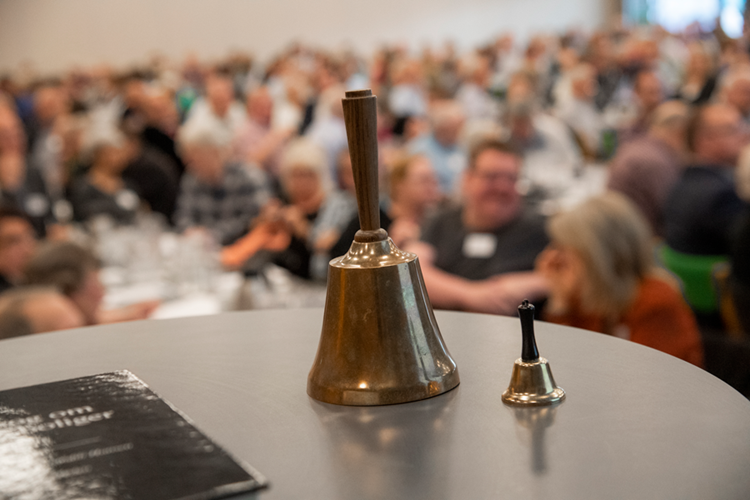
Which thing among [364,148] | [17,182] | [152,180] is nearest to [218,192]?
[152,180]

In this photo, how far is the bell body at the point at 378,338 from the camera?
2.14 feet

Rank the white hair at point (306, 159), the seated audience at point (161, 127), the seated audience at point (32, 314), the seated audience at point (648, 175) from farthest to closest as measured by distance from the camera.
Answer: the seated audience at point (161, 127), the seated audience at point (648, 175), the white hair at point (306, 159), the seated audience at point (32, 314)

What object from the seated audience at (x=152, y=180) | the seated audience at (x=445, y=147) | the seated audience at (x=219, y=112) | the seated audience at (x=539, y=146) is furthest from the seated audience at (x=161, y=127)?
the seated audience at (x=539, y=146)

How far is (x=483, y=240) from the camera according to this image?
10.2 feet

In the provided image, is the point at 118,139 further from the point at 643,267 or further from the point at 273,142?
the point at 643,267

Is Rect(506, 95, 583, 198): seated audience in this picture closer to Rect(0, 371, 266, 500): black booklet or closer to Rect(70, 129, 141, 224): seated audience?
Rect(70, 129, 141, 224): seated audience

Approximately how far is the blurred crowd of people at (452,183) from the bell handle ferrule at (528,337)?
4.15 ft

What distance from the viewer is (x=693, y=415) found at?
23.6 inches

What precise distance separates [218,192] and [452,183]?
1.66 m

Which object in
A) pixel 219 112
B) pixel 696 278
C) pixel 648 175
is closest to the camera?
pixel 696 278

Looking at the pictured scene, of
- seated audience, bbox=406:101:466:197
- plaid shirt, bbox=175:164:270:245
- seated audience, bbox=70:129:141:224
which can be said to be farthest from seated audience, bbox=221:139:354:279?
seated audience, bbox=406:101:466:197

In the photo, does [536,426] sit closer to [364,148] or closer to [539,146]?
[364,148]

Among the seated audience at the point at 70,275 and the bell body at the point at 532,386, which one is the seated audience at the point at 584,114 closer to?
the seated audience at the point at 70,275

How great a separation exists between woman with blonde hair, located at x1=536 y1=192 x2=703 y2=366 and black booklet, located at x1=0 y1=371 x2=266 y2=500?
1828 mm
